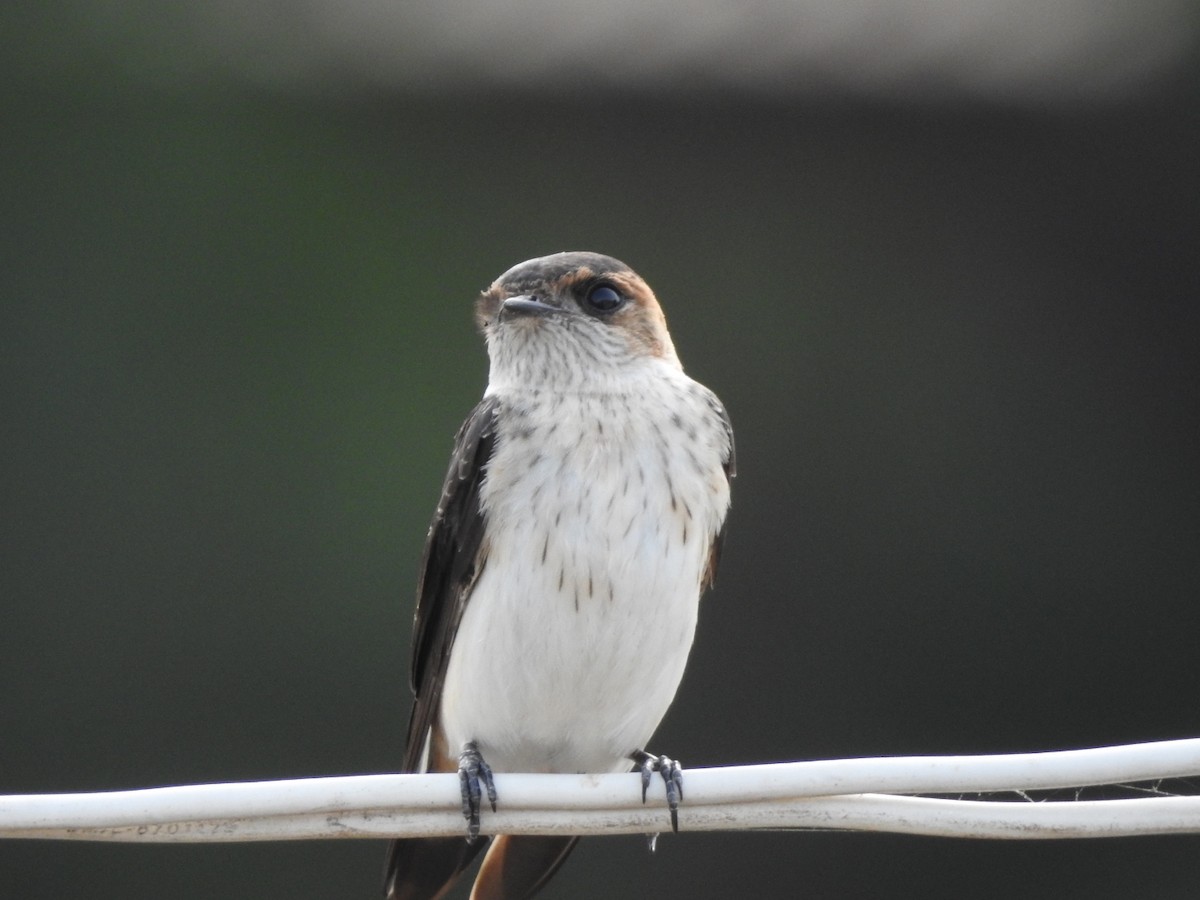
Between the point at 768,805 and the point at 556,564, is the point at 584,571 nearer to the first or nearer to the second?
the point at 556,564

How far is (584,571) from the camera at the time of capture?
2914mm

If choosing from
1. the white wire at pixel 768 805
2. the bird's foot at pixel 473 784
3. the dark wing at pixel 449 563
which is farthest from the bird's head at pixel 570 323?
the white wire at pixel 768 805

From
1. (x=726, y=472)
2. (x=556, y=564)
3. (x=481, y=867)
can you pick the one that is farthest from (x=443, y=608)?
(x=726, y=472)

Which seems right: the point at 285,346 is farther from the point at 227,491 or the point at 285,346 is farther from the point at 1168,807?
the point at 1168,807

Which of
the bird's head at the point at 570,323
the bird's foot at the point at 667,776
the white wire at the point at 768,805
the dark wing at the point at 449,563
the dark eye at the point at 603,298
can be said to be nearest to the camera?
the white wire at the point at 768,805

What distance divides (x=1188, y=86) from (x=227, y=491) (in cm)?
342

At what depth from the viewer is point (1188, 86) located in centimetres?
550

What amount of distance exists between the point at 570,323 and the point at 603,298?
125 millimetres

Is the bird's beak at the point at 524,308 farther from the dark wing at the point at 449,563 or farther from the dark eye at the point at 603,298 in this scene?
the dark wing at the point at 449,563

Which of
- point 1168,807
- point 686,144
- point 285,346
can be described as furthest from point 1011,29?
point 1168,807

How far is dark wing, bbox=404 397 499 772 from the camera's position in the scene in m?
3.05

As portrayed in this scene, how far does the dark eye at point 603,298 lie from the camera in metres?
3.40

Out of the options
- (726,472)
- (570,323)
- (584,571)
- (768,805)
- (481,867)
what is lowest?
(768,805)

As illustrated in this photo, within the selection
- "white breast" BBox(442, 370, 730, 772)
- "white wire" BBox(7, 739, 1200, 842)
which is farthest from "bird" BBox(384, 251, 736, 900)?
"white wire" BBox(7, 739, 1200, 842)
